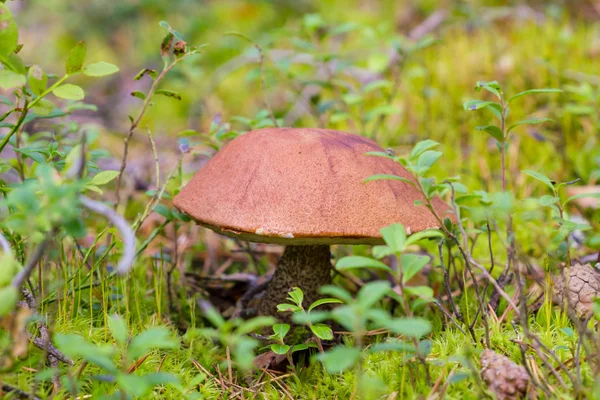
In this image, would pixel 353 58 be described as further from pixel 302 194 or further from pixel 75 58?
pixel 75 58

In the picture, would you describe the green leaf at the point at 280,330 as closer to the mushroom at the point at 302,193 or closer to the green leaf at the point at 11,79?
the mushroom at the point at 302,193

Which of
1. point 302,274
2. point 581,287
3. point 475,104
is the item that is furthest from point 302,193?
point 581,287

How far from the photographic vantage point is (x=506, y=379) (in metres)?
1.36

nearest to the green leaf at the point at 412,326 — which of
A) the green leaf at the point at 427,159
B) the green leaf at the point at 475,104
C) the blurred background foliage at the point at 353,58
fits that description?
the green leaf at the point at 427,159

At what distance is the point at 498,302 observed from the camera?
1.94 metres

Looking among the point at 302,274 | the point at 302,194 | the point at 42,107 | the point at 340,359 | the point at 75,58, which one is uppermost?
the point at 75,58

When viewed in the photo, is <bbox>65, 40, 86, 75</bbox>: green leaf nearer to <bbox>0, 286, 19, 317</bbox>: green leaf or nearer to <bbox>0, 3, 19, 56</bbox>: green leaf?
<bbox>0, 3, 19, 56</bbox>: green leaf

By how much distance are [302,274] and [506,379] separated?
89 cm

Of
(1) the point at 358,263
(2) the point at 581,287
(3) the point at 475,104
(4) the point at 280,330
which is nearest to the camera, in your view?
(1) the point at 358,263

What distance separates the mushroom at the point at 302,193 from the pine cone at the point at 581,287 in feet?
1.65

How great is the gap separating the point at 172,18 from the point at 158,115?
9.17 ft

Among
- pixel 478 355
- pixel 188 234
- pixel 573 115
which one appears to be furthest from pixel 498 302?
pixel 573 115

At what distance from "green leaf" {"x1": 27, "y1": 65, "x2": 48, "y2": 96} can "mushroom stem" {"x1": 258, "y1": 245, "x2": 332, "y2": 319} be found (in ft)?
3.48

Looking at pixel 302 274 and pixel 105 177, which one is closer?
pixel 105 177
